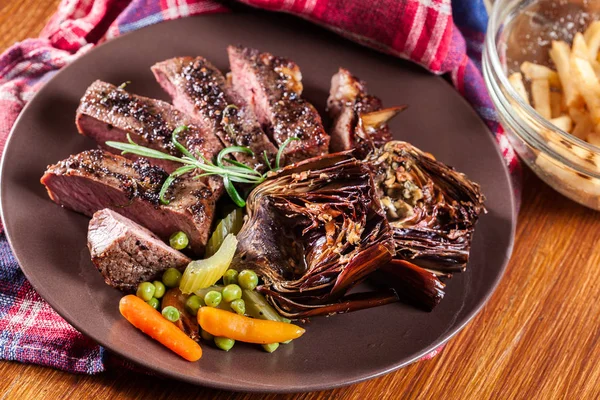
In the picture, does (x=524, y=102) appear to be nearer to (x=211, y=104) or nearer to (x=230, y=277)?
(x=211, y=104)

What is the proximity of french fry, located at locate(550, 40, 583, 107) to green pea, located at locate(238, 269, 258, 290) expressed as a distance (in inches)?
92.4

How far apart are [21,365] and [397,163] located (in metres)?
2.30

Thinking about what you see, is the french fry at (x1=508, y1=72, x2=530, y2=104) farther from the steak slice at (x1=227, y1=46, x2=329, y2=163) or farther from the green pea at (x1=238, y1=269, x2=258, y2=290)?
the green pea at (x1=238, y1=269, x2=258, y2=290)

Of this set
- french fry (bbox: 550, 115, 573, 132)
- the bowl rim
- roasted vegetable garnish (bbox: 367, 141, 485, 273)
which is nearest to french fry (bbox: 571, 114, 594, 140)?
french fry (bbox: 550, 115, 573, 132)

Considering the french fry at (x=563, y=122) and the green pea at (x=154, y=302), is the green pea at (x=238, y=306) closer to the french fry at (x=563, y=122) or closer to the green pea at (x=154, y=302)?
the green pea at (x=154, y=302)

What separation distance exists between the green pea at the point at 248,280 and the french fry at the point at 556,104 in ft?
7.77

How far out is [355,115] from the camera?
429cm

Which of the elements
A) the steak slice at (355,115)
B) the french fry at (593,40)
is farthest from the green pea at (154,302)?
the french fry at (593,40)

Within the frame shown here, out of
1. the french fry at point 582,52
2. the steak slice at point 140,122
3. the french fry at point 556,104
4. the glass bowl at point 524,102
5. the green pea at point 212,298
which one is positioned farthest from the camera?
the french fry at point 556,104

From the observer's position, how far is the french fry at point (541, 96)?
450 centimetres

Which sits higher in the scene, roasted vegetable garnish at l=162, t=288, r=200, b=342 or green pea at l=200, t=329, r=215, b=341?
roasted vegetable garnish at l=162, t=288, r=200, b=342

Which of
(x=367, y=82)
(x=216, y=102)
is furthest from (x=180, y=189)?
(x=367, y=82)

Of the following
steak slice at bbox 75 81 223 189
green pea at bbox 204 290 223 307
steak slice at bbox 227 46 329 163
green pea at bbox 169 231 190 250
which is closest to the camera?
green pea at bbox 204 290 223 307

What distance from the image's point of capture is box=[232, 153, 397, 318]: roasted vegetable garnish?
354 cm
